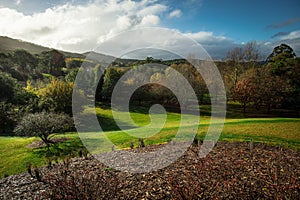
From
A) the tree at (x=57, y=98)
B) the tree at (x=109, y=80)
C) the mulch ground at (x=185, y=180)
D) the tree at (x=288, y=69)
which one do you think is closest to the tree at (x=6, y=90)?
the tree at (x=57, y=98)

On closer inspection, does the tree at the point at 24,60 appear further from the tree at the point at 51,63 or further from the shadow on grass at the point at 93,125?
→ the shadow on grass at the point at 93,125

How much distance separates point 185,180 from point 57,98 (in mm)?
23881

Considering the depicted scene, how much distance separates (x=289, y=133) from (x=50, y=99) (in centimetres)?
2463

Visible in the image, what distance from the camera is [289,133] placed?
1572 cm

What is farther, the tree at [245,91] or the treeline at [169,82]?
the tree at [245,91]

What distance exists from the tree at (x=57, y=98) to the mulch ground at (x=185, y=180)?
60.5 feet

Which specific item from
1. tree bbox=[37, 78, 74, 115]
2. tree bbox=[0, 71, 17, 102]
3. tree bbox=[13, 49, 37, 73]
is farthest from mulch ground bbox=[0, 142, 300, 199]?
tree bbox=[13, 49, 37, 73]

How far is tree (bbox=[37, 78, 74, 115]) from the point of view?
26.1 m

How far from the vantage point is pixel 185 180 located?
676 centimetres

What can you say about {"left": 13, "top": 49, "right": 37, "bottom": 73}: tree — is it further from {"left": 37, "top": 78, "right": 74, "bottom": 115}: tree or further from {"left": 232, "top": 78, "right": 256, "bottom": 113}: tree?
{"left": 232, "top": 78, "right": 256, "bottom": 113}: tree

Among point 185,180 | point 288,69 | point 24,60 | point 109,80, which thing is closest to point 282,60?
point 288,69

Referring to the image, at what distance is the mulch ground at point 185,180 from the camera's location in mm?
5256

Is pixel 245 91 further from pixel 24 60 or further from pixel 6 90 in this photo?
pixel 24 60

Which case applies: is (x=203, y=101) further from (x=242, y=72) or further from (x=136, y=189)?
(x=136, y=189)
